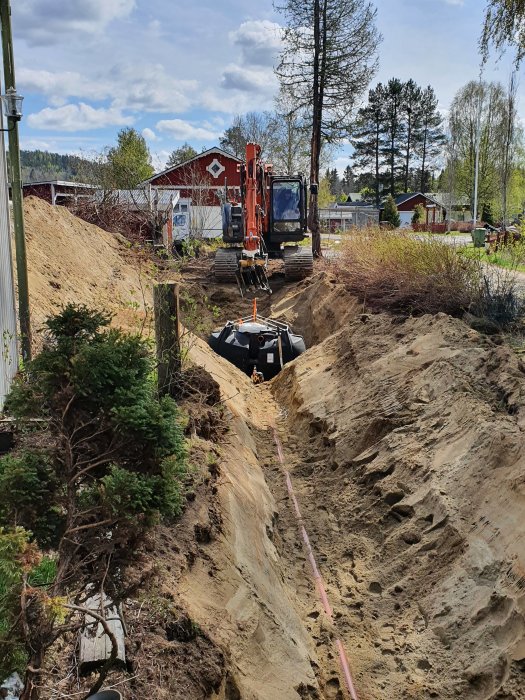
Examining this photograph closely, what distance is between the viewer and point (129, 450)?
316cm

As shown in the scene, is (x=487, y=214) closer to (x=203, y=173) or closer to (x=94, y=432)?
(x=203, y=173)

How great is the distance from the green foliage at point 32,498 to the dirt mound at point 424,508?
2816 mm

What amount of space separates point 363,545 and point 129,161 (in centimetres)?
3581

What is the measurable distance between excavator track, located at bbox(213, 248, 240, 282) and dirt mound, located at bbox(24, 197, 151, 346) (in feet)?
8.47

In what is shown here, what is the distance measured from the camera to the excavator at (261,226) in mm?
18141

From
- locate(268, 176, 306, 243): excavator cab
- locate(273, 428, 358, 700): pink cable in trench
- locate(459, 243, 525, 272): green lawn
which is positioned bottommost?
locate(273, 428, 358, 700): pink cable in trench

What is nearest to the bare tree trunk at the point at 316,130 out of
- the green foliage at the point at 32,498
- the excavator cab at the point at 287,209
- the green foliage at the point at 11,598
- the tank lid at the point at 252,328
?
the excavator cab at the point at 287,209

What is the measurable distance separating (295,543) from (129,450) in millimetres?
3863

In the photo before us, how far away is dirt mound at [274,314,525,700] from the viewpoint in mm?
4555

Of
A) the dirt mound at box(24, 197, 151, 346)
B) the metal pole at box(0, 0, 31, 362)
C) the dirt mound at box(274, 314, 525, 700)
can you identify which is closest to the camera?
the dirt mound at box(274, 314, 525, 700)

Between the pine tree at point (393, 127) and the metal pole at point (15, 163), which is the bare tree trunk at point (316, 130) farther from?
the pine tree at point (393, 127)

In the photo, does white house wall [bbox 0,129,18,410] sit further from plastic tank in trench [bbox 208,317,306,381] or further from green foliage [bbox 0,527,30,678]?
plastic tank in trench [bbox 208,317,306,381]

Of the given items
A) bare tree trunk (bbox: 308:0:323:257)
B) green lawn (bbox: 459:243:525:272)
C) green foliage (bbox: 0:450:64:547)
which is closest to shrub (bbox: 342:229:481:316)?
green lawn (bbox: 459:243:525:272)

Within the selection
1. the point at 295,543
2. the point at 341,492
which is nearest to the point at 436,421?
the point at 341,492
